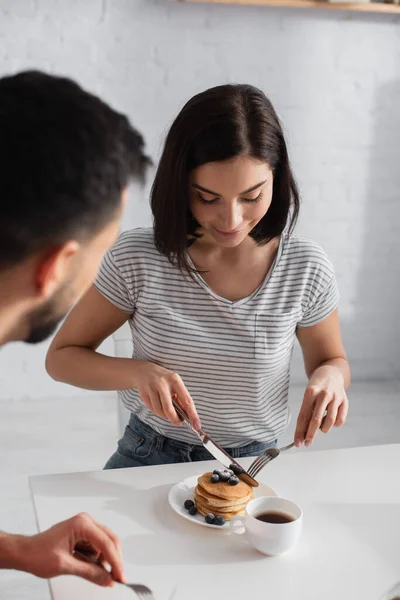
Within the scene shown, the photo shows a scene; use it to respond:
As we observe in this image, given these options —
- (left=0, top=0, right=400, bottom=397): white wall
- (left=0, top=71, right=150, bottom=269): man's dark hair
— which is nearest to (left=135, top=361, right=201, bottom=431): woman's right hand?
(left=0, top=71, right=150, bottom=269): man's dark hair

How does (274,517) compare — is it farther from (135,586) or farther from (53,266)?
(53,266)

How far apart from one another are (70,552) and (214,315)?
27.1 inches

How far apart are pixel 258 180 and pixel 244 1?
1.90m

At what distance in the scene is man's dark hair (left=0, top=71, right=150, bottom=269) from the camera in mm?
681

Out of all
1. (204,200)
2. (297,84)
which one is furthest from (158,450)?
(297,84)

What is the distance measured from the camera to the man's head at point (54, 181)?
0.68 meters

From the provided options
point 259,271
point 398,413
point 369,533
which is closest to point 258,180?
point 259,271

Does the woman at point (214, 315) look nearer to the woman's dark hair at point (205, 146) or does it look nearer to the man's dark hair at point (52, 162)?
the woman's dark hair at point (205, 146)

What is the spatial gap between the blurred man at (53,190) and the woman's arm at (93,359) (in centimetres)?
56

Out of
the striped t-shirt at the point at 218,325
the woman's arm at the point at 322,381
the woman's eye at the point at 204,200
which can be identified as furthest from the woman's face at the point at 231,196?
the woman's arm at the point at 322,381

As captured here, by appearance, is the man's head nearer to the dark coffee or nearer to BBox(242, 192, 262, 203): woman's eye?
the dark coffee

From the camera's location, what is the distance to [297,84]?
327cm

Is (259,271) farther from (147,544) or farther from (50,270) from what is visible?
(50,270)

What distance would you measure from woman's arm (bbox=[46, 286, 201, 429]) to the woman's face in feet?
0.92
